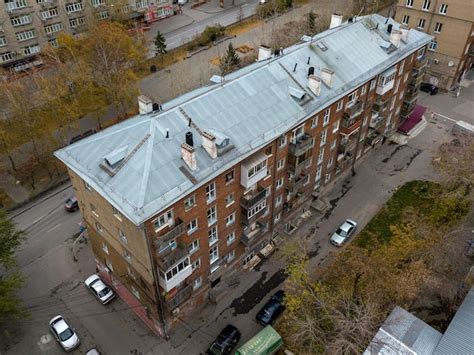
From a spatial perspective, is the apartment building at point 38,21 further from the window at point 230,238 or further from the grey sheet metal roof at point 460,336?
the grey sheet metal roof at point 460,336

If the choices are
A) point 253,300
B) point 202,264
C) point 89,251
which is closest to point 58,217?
point 89,251

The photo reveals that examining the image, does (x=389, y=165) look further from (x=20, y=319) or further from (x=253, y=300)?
(x=20, y=319)

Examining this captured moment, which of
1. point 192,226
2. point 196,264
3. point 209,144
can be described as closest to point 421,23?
point 209,144

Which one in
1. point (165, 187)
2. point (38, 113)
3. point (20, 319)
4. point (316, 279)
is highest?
point (165, 187)

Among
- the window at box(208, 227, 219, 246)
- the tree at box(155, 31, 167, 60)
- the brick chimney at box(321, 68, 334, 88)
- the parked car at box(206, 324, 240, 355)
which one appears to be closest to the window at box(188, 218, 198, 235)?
the window at box(208, 227, 219, 246)

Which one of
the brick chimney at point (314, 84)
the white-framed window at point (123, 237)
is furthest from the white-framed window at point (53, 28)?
the white-framed window at point (123, 237)

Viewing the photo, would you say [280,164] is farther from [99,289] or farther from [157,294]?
[99,289]
